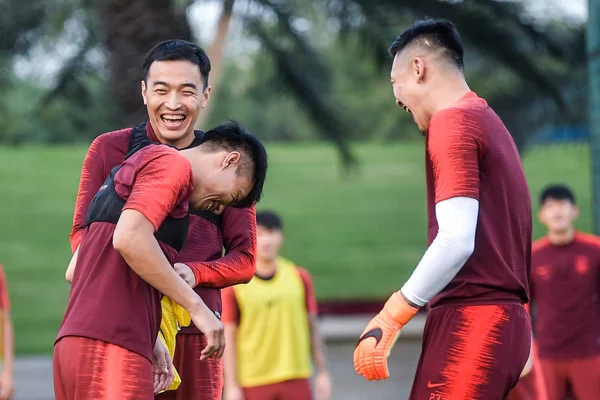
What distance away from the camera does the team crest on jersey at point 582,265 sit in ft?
25.1

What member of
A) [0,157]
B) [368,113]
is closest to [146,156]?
[0,157]

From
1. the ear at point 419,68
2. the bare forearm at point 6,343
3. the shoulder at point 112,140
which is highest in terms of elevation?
the ear at point 419,68

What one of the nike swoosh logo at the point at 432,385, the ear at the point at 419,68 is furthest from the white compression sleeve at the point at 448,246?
the ear at the point at 419,68

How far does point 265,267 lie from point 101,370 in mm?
3788

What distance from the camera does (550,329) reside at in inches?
305

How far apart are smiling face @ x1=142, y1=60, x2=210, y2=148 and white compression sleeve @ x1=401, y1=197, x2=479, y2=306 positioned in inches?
45.6

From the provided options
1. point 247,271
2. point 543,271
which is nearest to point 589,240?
point 543,271

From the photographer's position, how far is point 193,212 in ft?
13.5

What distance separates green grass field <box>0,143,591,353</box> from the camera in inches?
776

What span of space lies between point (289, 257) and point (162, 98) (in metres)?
16.6

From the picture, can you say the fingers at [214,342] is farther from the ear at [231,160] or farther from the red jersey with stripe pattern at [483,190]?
the red jersey with stripe pattern at [483,190]

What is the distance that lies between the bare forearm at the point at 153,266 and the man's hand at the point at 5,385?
12.5 ft

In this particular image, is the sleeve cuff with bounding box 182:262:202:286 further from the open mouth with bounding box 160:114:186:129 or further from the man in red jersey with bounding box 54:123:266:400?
the open mouth with bounding box 160:114:186:129

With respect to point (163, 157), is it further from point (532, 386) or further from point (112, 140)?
point (532, 386)
